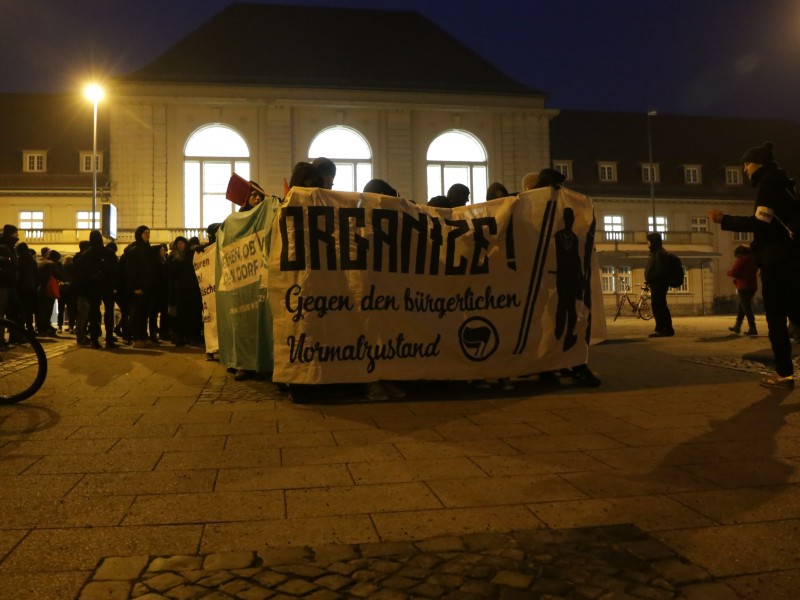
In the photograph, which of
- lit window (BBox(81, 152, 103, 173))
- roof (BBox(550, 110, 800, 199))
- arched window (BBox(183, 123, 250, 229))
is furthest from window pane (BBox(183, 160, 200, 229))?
roof (BBox(550, 110, 800, 199))

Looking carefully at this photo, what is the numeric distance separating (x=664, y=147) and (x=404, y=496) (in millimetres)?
58394

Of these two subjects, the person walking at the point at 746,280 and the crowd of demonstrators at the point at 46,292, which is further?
the crowd of demonstrators at the point at 46,292

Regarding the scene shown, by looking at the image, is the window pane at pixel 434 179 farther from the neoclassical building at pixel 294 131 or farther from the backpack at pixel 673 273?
the backpack at pixel 673 273

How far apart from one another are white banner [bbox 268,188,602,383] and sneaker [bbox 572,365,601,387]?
0.20 m

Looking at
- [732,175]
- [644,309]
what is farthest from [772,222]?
[732,175]

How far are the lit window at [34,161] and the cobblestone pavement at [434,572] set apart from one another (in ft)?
161

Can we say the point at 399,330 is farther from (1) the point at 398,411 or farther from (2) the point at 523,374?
(2) the point at 523,374

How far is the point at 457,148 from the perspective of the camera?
40.2m

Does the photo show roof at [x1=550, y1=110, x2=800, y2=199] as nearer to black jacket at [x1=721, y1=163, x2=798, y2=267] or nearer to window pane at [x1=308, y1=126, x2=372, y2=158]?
window pane at [x1=308, y1=126, x2=372, y2=158]

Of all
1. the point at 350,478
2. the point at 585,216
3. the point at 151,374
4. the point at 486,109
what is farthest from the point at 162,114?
the point at 350,478

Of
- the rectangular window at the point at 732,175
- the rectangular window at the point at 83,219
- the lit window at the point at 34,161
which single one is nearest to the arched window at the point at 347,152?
the rectangular window at the point at 83,219

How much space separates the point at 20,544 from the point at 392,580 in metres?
1.66

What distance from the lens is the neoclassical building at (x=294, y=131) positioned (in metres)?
37.3

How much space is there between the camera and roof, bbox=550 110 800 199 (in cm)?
5316
